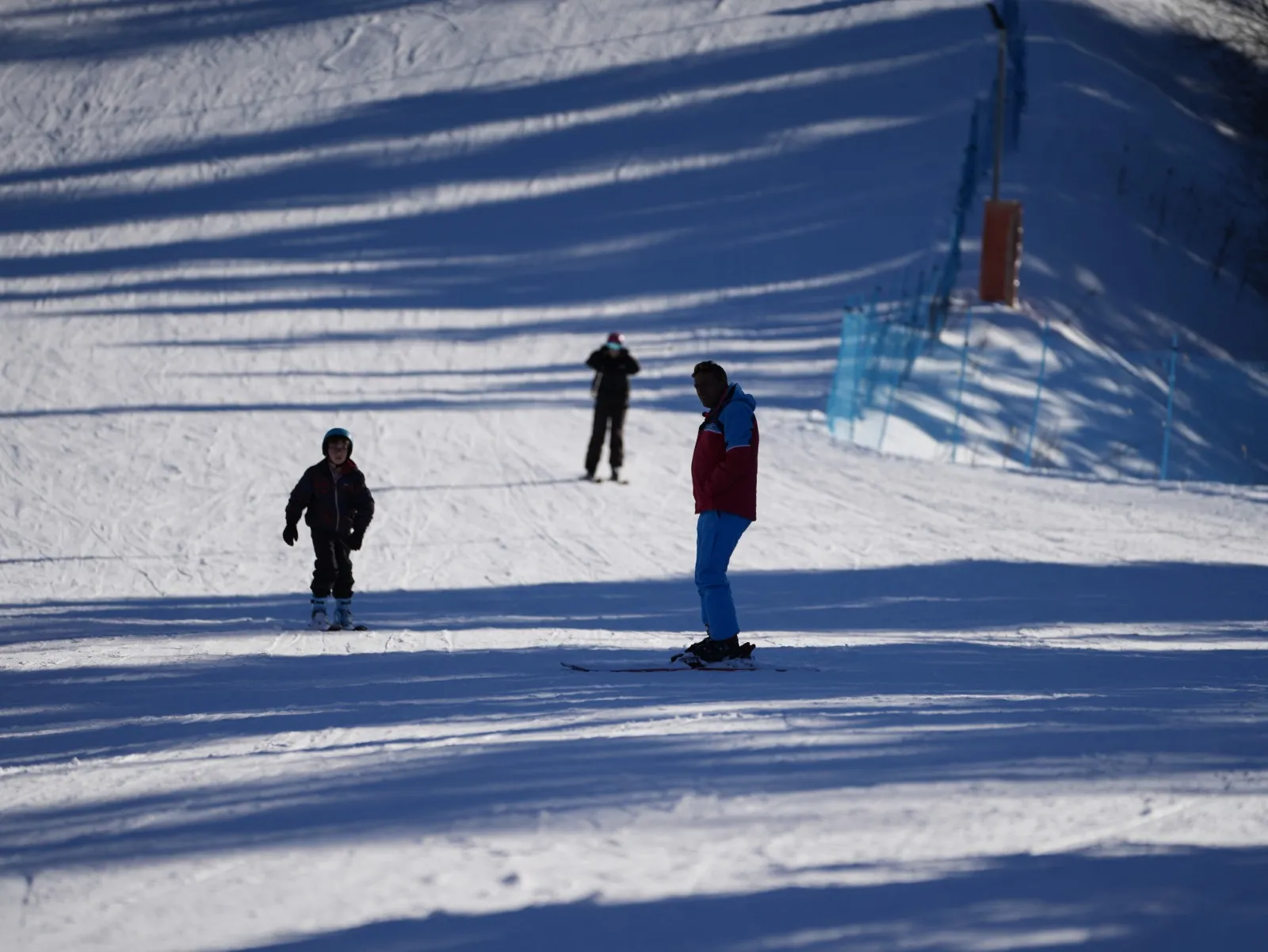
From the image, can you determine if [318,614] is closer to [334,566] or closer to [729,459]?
[334,566]

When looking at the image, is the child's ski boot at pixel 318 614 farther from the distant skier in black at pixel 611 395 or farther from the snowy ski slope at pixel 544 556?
the distant skier in black at pixel 611 395

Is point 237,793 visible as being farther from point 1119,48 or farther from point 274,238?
point 1119,48

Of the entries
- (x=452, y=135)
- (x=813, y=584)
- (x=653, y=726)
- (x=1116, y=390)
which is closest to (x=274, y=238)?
(x=452, y=135)

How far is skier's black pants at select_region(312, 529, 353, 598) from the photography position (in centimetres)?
968

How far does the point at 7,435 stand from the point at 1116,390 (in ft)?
44.7

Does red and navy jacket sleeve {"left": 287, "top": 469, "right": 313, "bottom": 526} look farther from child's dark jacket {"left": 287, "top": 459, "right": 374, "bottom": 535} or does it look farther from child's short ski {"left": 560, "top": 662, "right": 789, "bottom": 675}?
child's short ski {"left": 560, "top": 662, "right": 789, "bottom": 675}

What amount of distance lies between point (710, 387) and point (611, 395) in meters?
8.06

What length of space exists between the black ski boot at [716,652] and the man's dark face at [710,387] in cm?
112

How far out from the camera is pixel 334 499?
964 cm

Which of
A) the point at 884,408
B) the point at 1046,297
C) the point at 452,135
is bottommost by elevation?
the point at 884,408

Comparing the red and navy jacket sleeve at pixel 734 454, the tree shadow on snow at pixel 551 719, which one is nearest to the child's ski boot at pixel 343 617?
the tree shadow on snow at pixel 551 719

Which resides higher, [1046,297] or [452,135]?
[452,135]

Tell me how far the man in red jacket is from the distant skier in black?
7.58m

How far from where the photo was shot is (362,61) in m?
39.1
